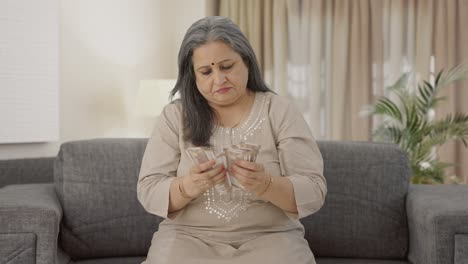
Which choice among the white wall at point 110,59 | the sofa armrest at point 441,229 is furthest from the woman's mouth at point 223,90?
the white wall at point 110,59

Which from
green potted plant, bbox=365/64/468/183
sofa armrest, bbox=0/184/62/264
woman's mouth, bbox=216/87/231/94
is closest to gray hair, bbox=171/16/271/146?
woman's mouth, bbox=216/87/231/94

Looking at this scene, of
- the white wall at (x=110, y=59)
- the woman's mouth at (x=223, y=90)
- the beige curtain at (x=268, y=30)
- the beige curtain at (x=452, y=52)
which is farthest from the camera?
the beige curtain at (x=268, y=30)

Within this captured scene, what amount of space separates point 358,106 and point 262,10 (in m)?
1.11

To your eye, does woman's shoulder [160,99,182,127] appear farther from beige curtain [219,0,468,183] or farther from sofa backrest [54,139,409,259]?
beige curtain [219,0,468,183]

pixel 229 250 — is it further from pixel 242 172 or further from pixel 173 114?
pixel 173 114

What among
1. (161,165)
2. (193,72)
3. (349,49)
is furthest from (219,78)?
(349,49)

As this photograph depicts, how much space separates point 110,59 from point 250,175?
3407mm

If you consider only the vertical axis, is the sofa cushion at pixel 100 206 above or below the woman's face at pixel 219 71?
below

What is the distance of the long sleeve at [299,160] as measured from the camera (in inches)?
94.6

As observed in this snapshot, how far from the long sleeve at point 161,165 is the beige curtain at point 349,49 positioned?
358cm

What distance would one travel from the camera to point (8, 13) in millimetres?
4160

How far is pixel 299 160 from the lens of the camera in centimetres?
247

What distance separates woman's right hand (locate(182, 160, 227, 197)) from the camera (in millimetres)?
2209

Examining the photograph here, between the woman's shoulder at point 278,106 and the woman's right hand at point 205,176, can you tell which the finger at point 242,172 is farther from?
the woman's shoulder at point 278,106
